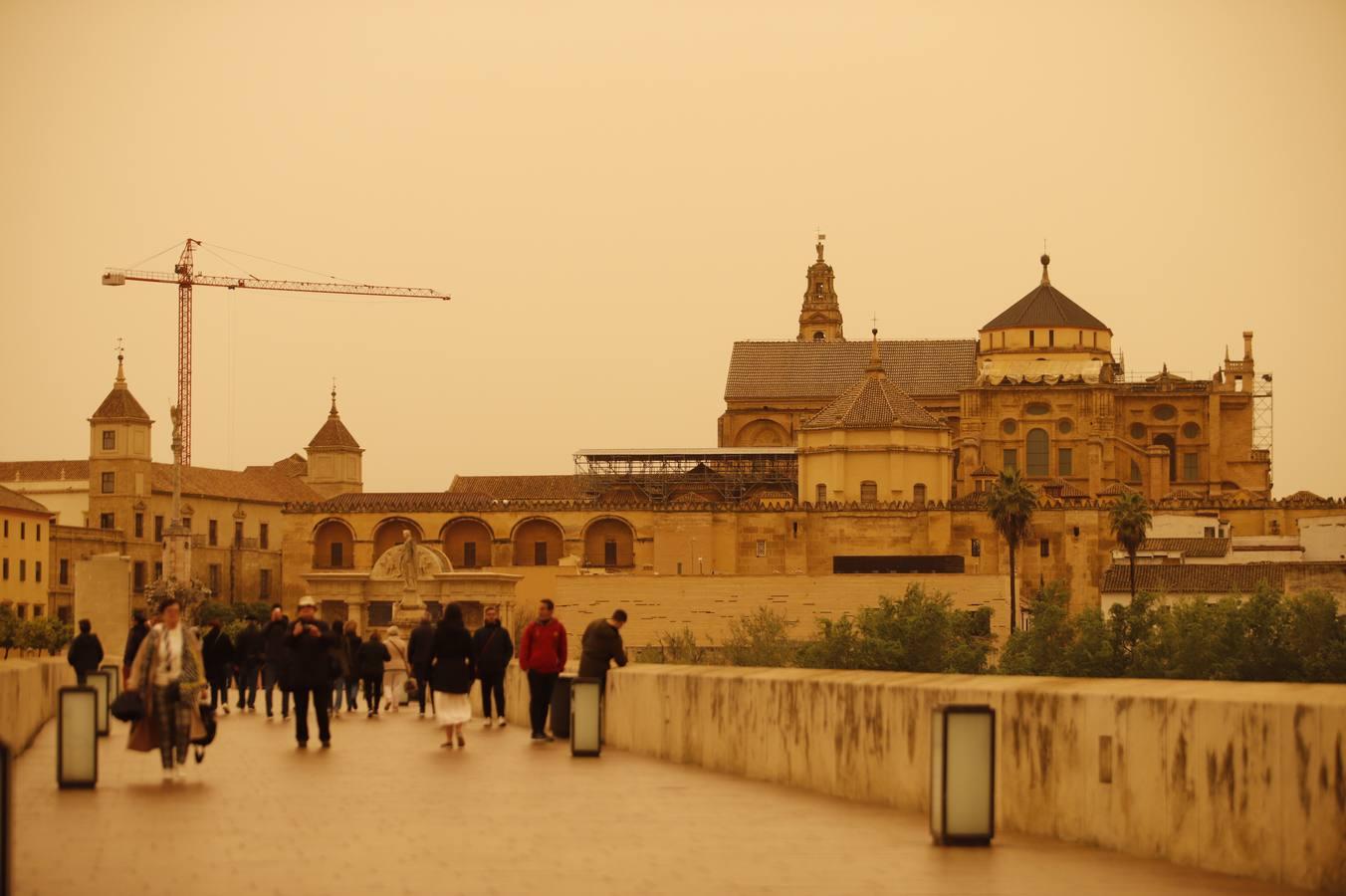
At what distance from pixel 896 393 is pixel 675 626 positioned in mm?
17482

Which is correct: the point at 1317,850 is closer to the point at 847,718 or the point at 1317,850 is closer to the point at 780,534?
the point at 847,718

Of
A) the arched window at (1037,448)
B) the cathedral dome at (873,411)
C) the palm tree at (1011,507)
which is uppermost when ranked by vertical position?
the cathedral dome at (873,411)

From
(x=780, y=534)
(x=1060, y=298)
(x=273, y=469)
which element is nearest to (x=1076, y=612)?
(x=780, y=534)

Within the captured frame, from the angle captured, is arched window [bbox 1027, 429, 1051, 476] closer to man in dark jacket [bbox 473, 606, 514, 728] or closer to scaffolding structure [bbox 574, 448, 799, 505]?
scaffolding structure [bbox 574, 448, 799, 505]

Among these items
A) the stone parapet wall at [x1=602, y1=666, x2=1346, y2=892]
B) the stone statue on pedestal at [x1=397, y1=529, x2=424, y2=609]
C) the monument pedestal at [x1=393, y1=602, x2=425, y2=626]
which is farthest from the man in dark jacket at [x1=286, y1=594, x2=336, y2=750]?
the stone statue on pedestal at [x1=397, y1=529, x2=424, y2=609]

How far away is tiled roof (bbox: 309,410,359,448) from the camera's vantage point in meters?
131

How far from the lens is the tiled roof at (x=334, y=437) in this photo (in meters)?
131

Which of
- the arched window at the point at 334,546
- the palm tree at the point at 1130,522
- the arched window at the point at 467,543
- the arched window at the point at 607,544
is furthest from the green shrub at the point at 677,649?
the arched window at the point at 334,546

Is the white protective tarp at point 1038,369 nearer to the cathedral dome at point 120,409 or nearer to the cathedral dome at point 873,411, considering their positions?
the cathedral dome at point 873,411

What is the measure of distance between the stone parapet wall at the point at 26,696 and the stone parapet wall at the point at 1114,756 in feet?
17.8

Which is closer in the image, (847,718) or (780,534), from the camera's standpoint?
(847,718)

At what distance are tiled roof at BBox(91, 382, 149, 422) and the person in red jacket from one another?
314 ft

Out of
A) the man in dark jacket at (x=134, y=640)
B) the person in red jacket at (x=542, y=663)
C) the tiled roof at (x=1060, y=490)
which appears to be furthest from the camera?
the tiled roof at (x=1060, y=490)

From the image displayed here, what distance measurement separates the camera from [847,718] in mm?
14461
